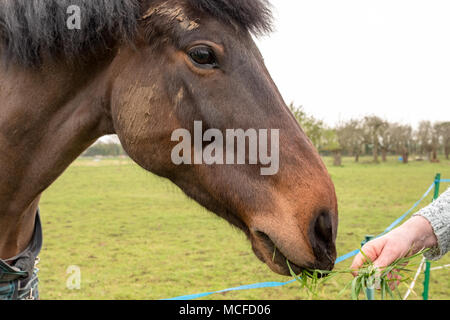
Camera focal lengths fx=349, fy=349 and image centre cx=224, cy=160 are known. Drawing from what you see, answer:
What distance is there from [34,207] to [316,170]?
5.54ft

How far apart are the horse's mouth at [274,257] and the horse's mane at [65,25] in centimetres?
112

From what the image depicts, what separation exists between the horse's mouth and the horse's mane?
3.66ft

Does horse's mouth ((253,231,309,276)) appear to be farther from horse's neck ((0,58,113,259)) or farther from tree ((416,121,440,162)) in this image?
tree ((416,121,440,162))

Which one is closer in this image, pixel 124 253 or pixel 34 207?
pixel 34 207

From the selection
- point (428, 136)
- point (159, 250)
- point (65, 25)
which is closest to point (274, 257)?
point (65, 25)

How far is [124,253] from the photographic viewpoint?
8117mm

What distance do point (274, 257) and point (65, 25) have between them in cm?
153

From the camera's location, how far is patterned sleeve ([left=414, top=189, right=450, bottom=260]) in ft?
6.41

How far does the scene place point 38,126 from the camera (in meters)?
1.84

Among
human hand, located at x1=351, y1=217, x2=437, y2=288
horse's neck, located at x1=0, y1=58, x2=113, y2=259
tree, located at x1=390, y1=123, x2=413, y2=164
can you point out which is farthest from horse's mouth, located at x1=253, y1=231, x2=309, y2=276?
tree, located at x1=390, y1=123, x2=413, y2=164

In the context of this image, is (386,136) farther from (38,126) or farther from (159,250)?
(38,126)

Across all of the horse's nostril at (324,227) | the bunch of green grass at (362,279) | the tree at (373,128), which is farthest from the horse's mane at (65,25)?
the tree at (373,128)
